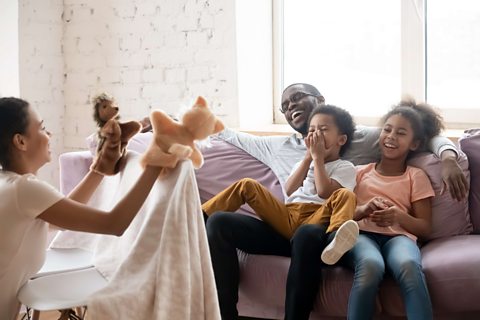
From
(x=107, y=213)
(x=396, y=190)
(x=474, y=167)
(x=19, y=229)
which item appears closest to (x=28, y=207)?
(x=19, y=229)

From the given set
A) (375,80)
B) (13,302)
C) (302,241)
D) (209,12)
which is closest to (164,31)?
(209,12)

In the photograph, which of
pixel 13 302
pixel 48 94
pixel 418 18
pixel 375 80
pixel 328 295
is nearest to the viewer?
pixel 13 302

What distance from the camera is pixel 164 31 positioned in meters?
3.33

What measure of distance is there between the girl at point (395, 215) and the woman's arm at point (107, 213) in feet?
2.61

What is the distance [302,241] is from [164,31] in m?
1.62

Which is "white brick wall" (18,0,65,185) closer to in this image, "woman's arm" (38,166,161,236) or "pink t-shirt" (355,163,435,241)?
"pink t-shirt" (355,163,435,241)

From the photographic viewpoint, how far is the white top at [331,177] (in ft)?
7.70

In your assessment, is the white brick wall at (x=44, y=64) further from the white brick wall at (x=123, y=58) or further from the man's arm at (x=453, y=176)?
the man's arm at (x=453, y=176)

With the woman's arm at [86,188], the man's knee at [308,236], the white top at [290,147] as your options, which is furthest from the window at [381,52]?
the woman's arm at [86,188]

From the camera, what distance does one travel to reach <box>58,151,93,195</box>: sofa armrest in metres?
2.58

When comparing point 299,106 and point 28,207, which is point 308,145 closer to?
point 299,106

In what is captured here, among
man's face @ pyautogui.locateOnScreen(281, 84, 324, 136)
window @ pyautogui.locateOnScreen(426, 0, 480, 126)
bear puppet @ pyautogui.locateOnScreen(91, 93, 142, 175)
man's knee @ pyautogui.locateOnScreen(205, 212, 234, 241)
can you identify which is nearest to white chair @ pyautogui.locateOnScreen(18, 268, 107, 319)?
bear puppet @ pyautogui.locateOnScreen(91, 93, 142, 175)

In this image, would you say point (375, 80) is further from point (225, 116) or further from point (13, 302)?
point (13, 302)

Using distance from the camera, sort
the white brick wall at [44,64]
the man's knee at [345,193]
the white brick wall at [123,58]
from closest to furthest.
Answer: the man's knee at [345,193]
the white brick wall at [123,58]
the white brick wall at [44,64]
